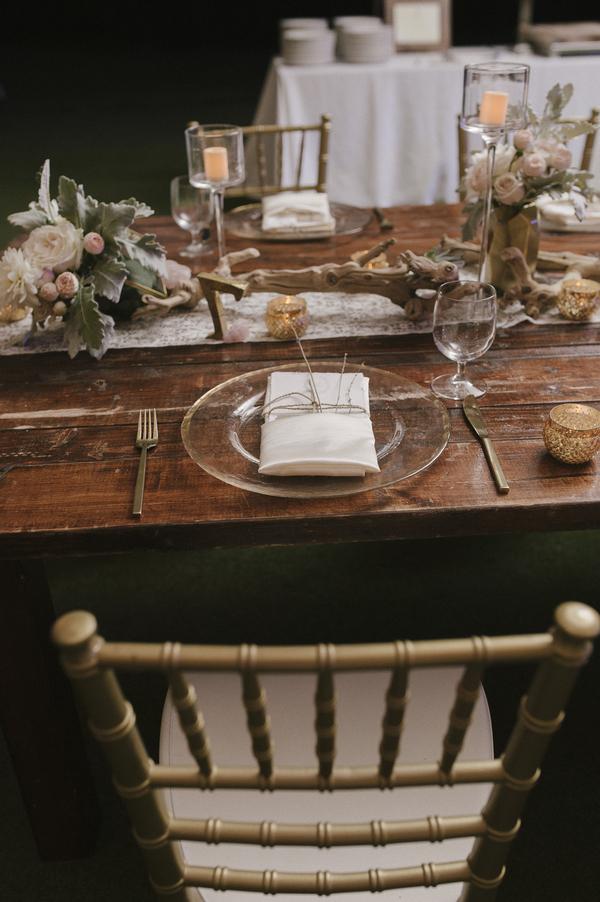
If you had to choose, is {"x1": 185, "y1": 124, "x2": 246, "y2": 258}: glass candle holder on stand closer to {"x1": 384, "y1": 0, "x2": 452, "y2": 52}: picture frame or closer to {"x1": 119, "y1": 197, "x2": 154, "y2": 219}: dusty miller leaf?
{"x1": 119, "y1": 197, "x2": 154, "y2": 219}: dusty miller leaf

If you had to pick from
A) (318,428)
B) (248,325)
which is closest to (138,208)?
(248,325)

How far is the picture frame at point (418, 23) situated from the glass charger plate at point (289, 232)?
1864 millimetres

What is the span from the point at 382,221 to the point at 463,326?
33.1 inches

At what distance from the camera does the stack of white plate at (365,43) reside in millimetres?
3289

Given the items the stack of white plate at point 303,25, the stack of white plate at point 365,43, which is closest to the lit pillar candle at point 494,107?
the stack of white plate at point 365,43

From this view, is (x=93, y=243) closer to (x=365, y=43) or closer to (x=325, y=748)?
(x=325, y=748)

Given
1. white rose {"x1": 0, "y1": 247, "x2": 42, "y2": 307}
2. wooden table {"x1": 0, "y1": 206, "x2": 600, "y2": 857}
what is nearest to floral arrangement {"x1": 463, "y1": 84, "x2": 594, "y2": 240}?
wooden table {"x1": 0, "y1": 206, "x2": 600, "y2": 857}

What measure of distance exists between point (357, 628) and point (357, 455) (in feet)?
2.82

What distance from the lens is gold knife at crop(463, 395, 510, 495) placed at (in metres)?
1.05

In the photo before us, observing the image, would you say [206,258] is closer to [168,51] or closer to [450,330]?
[450,330]

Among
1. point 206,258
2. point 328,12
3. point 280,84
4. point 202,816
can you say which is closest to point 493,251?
point 206,258

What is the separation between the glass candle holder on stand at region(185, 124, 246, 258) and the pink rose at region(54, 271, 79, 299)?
425mm

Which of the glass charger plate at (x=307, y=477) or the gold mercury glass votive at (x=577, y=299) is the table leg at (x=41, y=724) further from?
the gold mercury glass votive at (x=577, y=299)

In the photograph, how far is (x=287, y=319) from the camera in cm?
144
